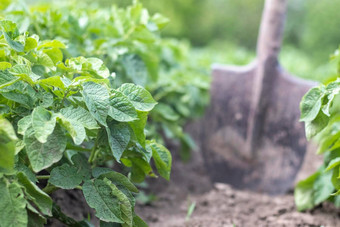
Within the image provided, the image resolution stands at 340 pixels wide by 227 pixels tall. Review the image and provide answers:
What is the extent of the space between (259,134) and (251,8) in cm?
692

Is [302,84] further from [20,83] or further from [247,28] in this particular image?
[247,28]

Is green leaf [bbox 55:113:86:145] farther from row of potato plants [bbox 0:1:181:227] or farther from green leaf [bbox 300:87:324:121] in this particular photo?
green leaf [bbox 300:87:324:121]

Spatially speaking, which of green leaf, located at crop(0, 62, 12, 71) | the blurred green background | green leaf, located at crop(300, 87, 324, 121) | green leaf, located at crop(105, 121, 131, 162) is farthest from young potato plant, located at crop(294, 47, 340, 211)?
the blurred green background

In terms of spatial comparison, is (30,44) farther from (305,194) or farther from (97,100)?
(305,194)

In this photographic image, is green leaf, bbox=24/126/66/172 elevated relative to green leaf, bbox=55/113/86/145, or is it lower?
lower

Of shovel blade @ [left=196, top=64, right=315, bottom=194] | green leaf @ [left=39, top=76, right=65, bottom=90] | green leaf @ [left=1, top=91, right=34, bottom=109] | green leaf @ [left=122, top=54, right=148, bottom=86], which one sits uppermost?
shovel blade @ [left=196, top=64, right=315, bottom=194]

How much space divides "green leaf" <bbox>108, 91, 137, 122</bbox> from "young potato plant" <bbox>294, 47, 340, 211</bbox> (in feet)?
1.73

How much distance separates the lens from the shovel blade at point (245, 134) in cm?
248

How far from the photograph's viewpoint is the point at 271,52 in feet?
8.09

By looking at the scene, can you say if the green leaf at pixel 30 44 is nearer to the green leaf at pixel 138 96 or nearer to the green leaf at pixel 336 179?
the green leaf at pixel 138 96

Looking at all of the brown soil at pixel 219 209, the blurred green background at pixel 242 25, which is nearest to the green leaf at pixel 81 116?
the brown soil at pixel 219 209

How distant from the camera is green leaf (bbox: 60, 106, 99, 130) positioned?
44.8 inches

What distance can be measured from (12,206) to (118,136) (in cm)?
33

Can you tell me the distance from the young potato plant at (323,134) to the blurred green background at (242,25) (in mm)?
3666
